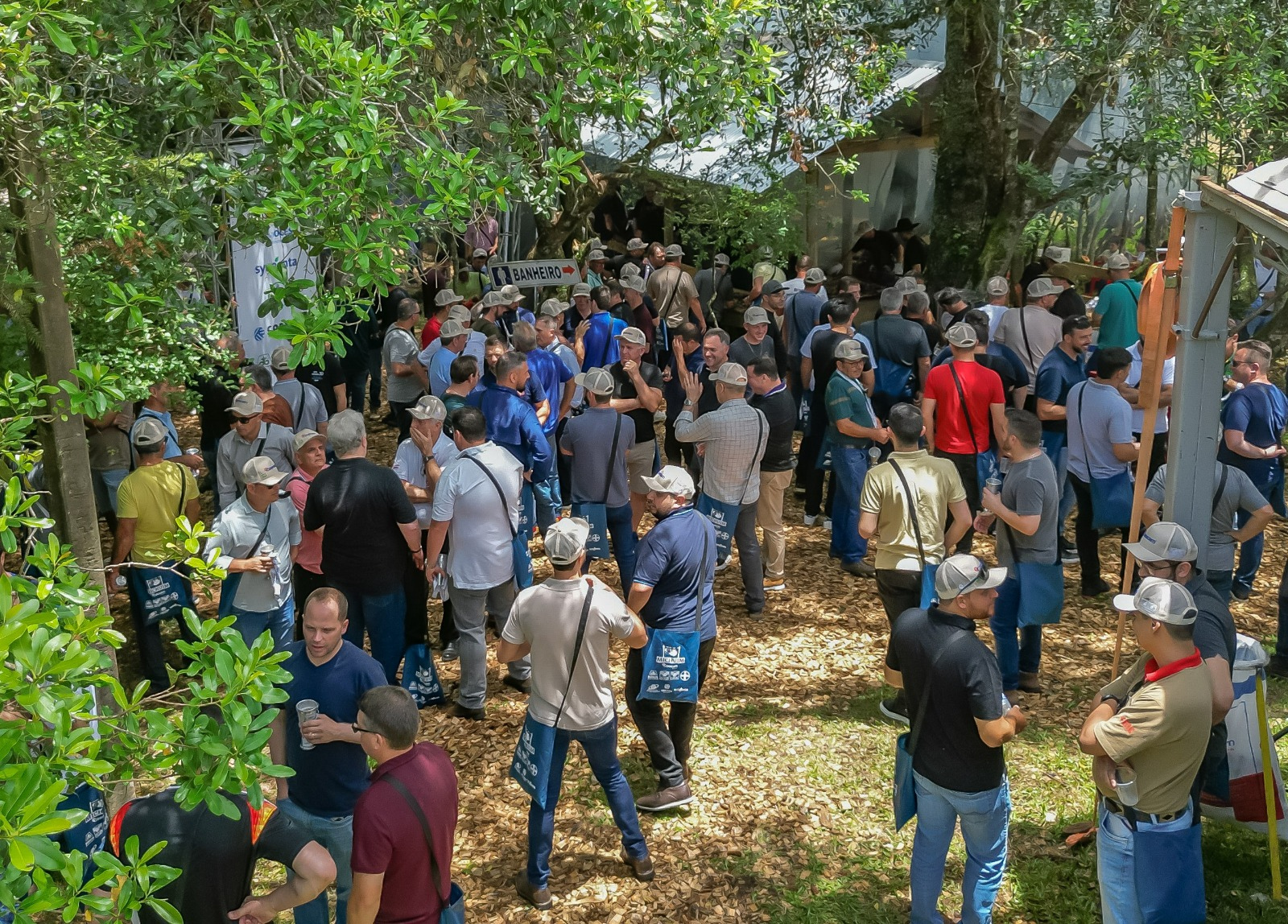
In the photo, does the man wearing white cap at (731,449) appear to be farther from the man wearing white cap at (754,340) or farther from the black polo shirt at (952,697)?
the black polo shirt at (952,697)

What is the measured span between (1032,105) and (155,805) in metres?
15.5

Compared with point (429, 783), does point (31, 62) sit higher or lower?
higher

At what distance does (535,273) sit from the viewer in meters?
12.5

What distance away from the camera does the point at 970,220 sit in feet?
47.3

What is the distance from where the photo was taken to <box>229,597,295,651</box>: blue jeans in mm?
6598

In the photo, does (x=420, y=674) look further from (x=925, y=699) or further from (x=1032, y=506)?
(x=1032, y=506)

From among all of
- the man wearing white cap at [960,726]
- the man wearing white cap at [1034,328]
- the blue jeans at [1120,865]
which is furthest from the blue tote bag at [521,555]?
the man wearing white cap at [1034,328]

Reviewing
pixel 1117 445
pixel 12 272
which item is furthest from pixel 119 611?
pixel 1117 445

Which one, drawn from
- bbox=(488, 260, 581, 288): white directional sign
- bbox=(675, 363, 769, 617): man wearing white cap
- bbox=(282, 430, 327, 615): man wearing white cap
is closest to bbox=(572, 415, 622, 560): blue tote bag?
bbox=(675, 363, 769, 617): man wearing white cap

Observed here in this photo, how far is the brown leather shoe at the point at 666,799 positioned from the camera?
6148mm

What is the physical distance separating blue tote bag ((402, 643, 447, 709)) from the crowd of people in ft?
0.24

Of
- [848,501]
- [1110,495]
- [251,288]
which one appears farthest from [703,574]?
[251,288]

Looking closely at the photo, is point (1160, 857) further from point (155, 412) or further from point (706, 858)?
point (155, 412)

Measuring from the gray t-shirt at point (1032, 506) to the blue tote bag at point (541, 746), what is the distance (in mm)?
2743
